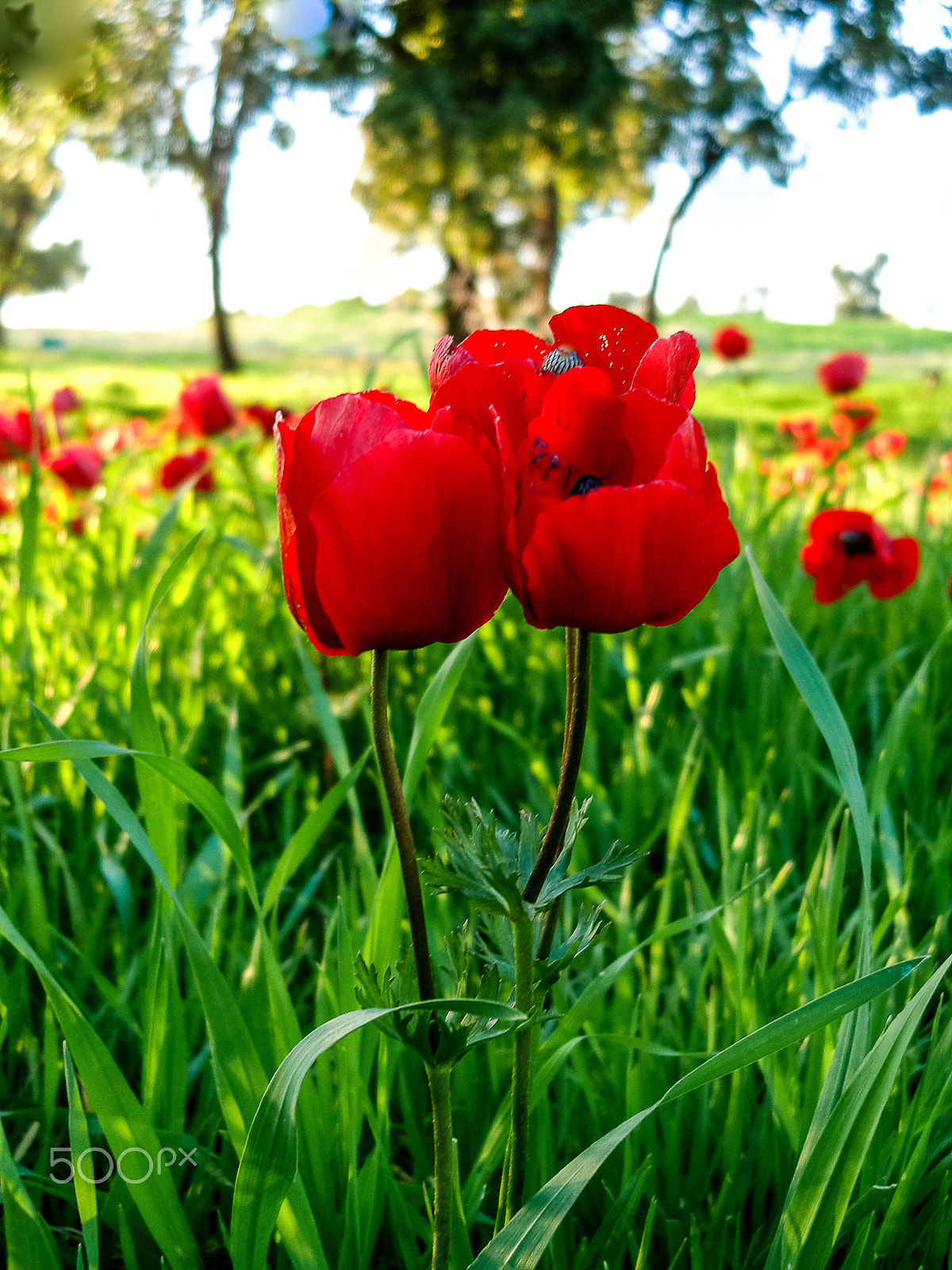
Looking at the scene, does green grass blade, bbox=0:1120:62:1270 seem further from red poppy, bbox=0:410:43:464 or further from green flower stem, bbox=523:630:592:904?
red poppy, bbox=0:410:43:464

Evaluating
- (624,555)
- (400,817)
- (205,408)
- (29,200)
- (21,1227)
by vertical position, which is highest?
(29,200)

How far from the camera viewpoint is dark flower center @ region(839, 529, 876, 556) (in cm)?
129

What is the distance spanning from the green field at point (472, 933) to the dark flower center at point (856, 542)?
168 millimetres

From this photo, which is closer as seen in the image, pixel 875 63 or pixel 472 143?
pixel 875 63

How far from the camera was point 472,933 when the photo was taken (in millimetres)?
440

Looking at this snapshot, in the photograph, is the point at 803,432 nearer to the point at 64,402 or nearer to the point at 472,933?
the point at 64,402

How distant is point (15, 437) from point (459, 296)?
11172mm

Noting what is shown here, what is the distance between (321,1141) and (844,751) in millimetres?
397

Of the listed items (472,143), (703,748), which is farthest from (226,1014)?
(472,143)

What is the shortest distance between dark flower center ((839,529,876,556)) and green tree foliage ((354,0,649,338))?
7.80m

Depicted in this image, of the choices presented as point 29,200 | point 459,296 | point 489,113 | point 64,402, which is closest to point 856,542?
point 64,402

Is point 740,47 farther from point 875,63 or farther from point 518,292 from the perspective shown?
point 518,292

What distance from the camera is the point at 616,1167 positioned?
667 millimetres

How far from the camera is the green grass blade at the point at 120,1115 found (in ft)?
1.58
